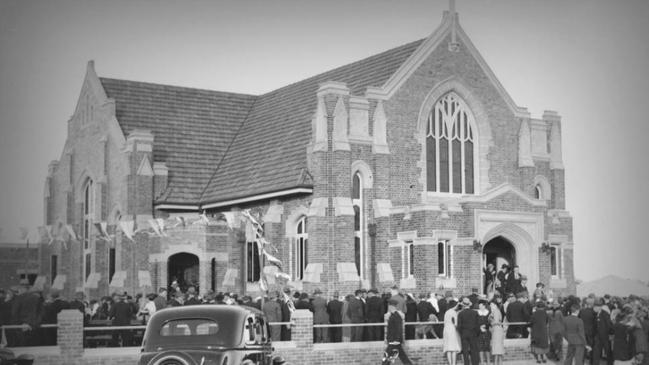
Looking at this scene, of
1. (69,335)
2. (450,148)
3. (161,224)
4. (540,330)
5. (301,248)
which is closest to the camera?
(69,335)

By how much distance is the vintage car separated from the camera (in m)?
17.6

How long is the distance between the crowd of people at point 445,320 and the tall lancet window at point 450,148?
764 cm

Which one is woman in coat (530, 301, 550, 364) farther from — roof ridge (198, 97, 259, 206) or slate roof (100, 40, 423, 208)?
roof ridge (198, 97, 259, 206)

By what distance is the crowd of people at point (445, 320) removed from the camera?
26.0 meters

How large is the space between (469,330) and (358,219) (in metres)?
11.9

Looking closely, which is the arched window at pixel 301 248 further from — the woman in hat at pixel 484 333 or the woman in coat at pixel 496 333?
the woman in coat at pixel 496 333

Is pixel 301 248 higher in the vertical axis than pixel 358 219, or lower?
lower

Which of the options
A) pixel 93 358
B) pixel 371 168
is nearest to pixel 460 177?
pixel 371 168

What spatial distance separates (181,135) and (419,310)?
18734mm

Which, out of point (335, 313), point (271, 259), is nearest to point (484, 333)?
point (335, 313)

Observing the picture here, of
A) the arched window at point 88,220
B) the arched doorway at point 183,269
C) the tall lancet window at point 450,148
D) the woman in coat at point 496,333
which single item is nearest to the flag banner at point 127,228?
the arched doorway at point 183,269

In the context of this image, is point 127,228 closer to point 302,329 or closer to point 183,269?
point 183,269

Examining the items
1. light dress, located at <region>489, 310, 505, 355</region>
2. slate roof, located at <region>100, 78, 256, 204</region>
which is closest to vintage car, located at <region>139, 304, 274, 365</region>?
light dress, located at <region>489, 310, 505, 355</region>

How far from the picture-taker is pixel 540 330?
28.5m
